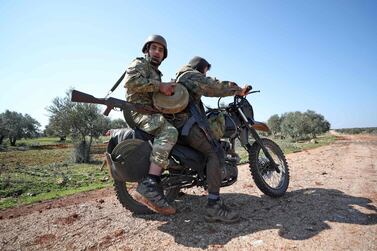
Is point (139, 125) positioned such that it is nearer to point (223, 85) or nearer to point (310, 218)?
point (223, 85)

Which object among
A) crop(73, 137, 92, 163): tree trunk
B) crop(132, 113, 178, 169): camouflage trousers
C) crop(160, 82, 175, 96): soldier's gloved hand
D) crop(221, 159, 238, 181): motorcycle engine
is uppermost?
crop(160, 82, 175, 96): soldier's gloved hand

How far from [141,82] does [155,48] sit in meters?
0.79

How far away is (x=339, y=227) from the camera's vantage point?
11.3 feet

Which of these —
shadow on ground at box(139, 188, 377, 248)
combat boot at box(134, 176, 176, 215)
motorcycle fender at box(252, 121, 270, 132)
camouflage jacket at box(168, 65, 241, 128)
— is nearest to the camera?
shadow on ground at box(139, 188, 377, 248)

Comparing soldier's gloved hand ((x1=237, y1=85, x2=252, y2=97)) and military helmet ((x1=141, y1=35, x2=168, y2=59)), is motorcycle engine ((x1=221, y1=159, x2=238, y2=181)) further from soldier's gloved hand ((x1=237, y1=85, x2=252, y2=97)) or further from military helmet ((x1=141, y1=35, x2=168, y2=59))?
military helmet ((x1=141, y1=35, x2=168, y2=59))

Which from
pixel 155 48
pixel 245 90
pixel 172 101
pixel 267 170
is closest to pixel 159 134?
pixel 172 101

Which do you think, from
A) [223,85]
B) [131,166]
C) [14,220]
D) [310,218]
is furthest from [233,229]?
[14,220]

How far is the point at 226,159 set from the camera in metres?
4.62

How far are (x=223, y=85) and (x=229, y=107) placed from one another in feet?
2.61

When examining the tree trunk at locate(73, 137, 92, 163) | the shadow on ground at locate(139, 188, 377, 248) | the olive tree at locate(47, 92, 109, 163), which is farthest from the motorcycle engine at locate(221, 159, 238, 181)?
the olive tree at locate(47, 92, 109, 163)

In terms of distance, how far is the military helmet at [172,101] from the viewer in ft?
13.3

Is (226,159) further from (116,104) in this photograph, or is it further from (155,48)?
(155,48)

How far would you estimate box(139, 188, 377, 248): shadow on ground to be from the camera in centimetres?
336

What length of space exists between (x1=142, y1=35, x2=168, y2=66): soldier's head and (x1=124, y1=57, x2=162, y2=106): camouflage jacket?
0.18m
